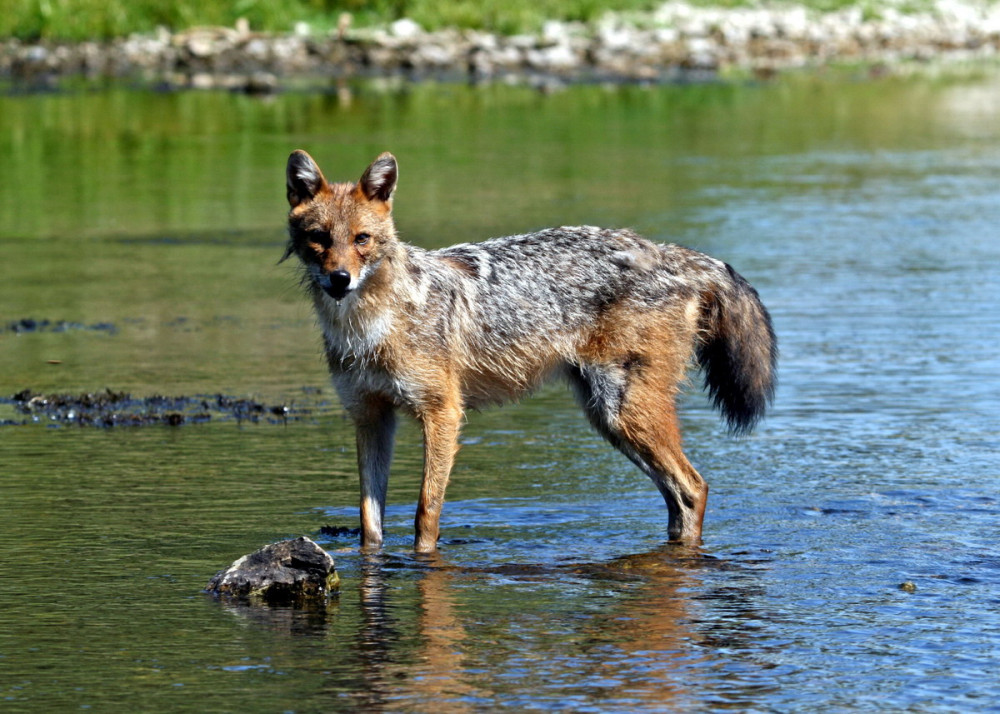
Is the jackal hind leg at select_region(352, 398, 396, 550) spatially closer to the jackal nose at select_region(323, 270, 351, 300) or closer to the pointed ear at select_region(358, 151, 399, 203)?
the jackal nose at select_region(323, 270, 351, 300)

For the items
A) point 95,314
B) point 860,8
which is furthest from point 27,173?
point 860,8

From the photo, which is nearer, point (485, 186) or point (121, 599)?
point (121, 599)

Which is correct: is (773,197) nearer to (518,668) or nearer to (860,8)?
(518,668)

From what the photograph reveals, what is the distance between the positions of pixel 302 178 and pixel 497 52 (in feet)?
104

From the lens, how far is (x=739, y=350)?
841cm

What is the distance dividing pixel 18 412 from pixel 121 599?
136 inches

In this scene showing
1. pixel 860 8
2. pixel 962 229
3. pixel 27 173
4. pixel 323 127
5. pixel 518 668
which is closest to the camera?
pixel 518 668

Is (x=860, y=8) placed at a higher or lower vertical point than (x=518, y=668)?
higher

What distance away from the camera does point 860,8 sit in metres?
45.9

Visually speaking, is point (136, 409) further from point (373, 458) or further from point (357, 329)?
point (357, 329)

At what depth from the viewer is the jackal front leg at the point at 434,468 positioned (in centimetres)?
760

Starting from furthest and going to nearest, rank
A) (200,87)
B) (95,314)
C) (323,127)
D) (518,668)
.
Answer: (200,87) < (323,127) < (95,314) < (518,668)

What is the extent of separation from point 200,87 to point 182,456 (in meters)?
25.8

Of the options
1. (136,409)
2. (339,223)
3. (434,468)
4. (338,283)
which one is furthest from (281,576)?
(136,409)
